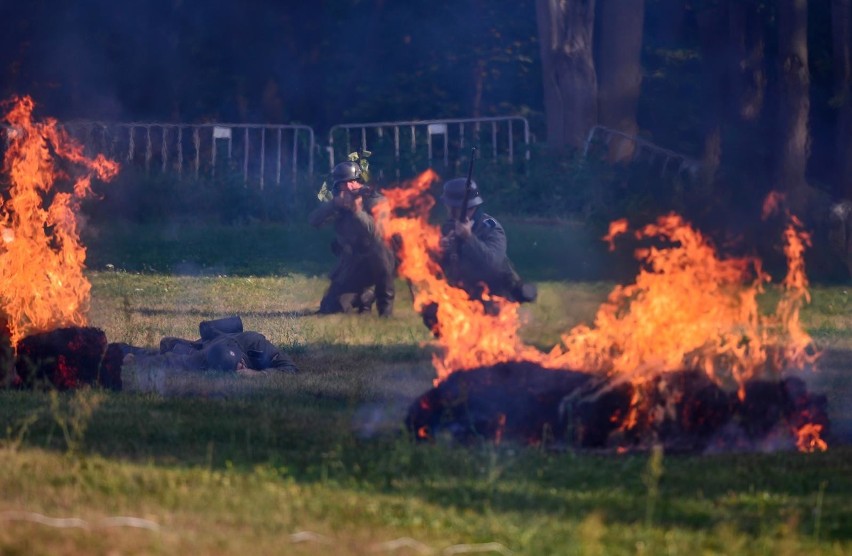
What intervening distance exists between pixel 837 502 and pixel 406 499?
88.3 inches

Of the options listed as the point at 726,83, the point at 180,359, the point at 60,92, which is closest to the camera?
the point at 180,359

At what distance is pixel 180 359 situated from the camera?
1175 cm

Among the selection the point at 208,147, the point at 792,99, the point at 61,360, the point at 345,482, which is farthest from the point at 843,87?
the point at 345,482

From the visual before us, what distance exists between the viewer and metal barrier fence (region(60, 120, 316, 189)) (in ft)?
81.5

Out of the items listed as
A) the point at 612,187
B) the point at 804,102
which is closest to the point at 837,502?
the point at 804,102

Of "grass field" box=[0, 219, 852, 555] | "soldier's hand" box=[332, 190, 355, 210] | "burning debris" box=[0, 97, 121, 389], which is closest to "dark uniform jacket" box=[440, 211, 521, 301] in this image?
"grass field" box=[0, 219, 852, 555]

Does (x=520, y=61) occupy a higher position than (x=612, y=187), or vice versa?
(x=520, y=61)

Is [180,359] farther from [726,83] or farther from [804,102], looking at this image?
[726,83]

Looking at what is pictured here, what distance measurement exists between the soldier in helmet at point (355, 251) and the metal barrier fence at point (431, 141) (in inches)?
373

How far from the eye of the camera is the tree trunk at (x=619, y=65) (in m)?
25.5

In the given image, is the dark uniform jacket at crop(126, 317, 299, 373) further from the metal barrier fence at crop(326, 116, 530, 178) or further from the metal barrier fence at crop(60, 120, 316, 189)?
the metal barrier fence at crop(326, 116, 530, 178)

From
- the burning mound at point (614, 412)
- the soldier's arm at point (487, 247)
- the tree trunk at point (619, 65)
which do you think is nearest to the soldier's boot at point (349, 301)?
the soldier's arm at point (487, 247)

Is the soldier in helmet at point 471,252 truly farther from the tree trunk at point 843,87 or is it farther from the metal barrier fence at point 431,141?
the metal barrier fence at point 431,141

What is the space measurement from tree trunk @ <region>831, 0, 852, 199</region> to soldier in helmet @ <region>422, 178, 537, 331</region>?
340 inches
